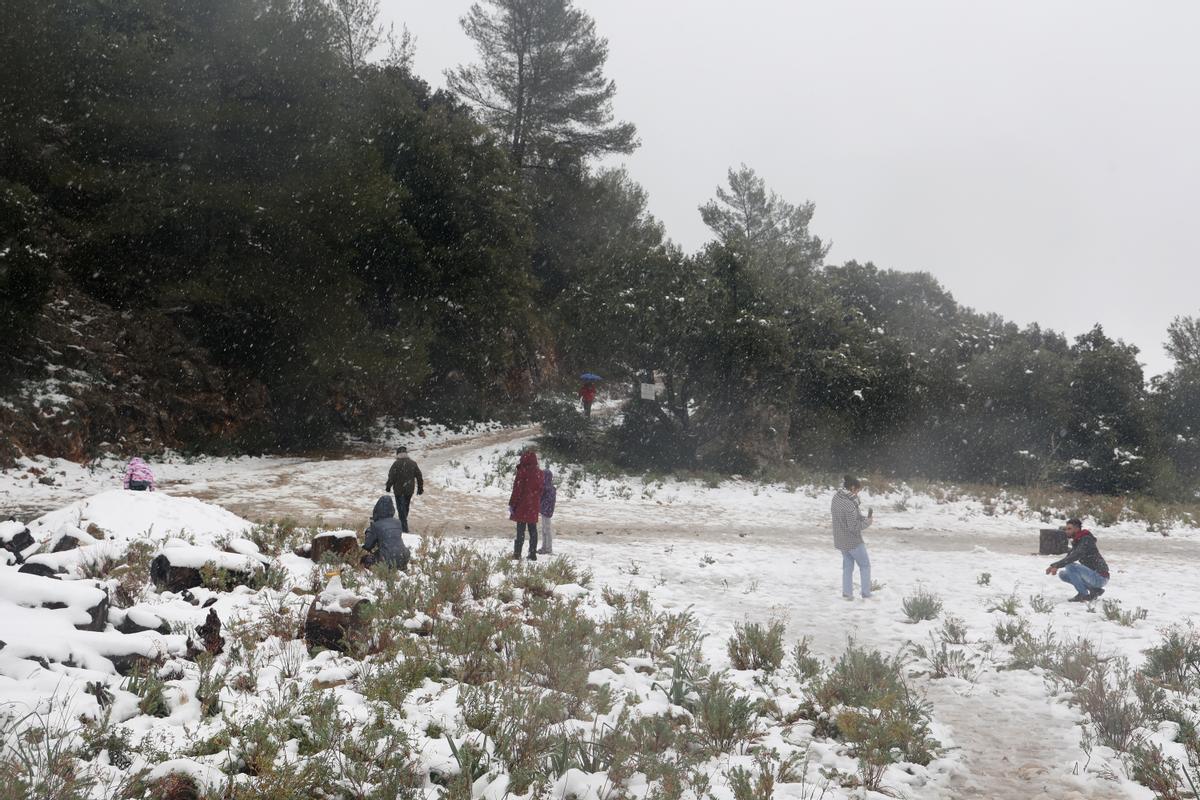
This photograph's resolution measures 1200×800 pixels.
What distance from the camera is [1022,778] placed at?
5000mm

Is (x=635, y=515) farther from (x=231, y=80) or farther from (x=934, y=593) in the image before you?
(x=231, y=80)

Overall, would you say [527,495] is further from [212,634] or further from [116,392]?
[116,392]

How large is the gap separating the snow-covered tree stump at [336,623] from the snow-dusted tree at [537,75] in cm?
3484

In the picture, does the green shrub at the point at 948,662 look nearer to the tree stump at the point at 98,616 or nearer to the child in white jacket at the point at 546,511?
the child in white jacket at the point at 546,511

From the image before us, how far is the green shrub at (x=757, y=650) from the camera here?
708 cm

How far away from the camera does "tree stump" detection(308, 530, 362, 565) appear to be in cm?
940

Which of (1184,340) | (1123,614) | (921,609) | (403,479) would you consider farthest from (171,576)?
(1184,340)

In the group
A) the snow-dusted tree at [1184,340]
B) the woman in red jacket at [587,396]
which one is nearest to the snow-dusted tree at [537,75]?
the woman in red jacket at [587,396]

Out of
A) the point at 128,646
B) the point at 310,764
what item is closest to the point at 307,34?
the point at 128,646

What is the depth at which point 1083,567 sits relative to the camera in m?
9.97

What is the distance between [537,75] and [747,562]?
34.0 meters

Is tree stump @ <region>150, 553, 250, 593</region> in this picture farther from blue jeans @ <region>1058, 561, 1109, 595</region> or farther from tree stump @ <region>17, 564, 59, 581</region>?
blue jeans @ <region>1058, 561, 1109, 595</region>

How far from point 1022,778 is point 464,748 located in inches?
148

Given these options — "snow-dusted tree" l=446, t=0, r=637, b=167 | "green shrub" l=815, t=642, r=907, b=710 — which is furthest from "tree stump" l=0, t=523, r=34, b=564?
"snow-dusted tree" l=446, t=0, r=637, b=167
